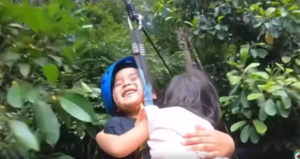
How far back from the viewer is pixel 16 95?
1234 millimetres

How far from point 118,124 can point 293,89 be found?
752 millimetres

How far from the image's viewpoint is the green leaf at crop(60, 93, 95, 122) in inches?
51.4

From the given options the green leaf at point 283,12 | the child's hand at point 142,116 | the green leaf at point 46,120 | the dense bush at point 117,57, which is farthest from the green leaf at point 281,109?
the green leaf at point 46,120

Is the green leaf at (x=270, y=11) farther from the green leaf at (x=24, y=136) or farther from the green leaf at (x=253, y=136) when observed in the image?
the green leaf at (x=24, y=136)

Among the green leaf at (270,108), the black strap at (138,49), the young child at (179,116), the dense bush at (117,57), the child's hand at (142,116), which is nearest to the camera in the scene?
the dense bush at (117,57)

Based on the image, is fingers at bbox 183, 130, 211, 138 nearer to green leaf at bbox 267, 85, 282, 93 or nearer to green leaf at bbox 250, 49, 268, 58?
green leaf at bbox 267, 85, 282, 93

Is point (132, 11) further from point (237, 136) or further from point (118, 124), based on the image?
point (237, 136)

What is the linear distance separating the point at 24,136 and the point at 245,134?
1.11 metres

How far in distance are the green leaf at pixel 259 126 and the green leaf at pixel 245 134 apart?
37 millimetres

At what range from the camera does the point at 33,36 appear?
1.39 meters

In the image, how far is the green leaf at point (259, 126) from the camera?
203 cm

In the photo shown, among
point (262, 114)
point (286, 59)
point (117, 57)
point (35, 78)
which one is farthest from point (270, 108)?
point (35, 78)

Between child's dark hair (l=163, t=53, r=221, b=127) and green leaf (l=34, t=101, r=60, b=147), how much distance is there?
482mm

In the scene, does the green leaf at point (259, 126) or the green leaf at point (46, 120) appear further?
the green leaf at point (259, 126)
